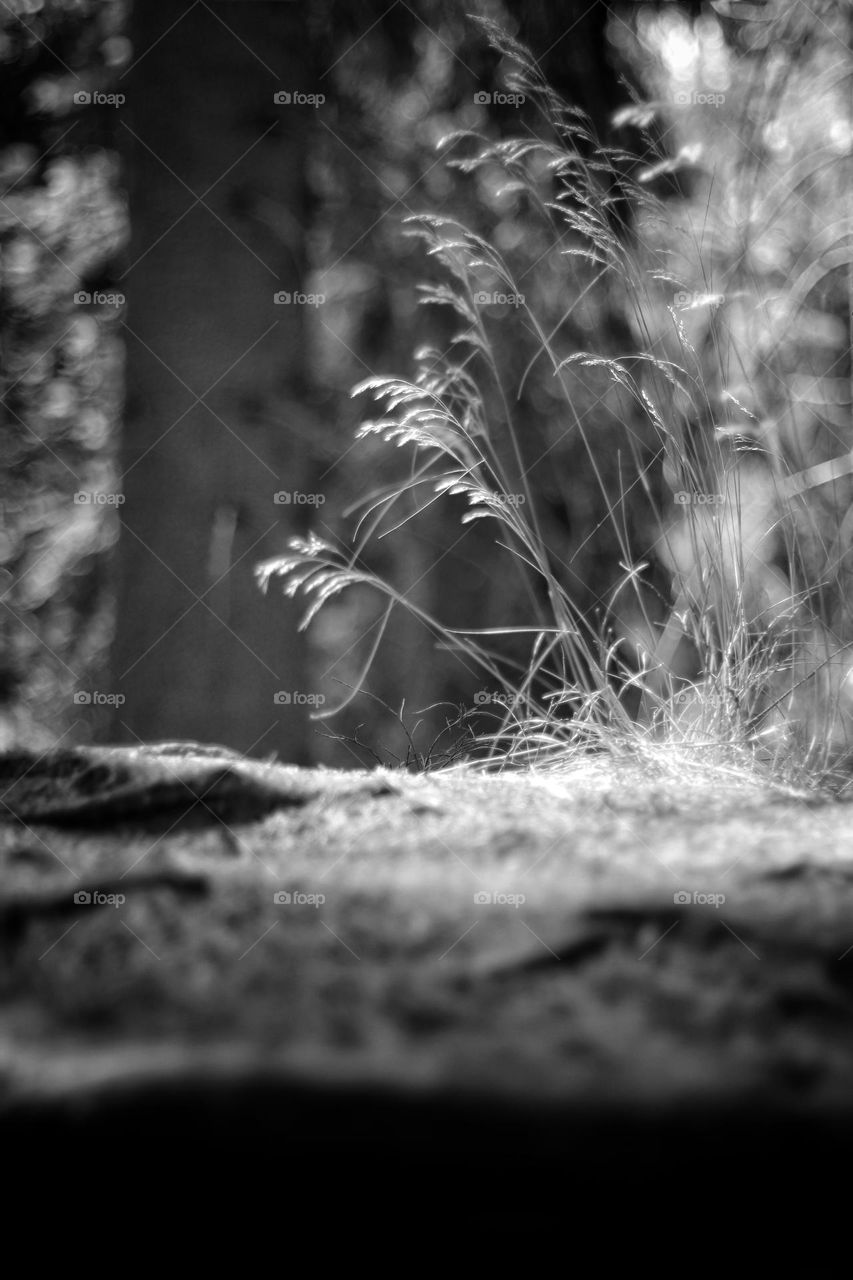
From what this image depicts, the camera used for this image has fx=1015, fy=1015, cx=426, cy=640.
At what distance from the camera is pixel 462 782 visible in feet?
4.34

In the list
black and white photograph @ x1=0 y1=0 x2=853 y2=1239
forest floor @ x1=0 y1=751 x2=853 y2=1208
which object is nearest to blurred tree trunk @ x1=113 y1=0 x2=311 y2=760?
black and white photograph @ x1=0 y1=0 x2=853 y2=1239

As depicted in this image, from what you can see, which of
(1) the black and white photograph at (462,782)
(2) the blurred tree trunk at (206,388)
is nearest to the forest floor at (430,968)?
(1) the black and white photograph at (462,782)

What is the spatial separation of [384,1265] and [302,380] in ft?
9.47

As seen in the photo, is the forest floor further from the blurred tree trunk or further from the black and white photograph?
the blurred tree trunk

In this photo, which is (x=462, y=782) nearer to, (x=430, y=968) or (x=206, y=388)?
(x=430, y=968)

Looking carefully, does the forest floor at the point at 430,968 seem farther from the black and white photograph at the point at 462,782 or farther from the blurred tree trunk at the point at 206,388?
the blurred tree trunk at the point at 206,388

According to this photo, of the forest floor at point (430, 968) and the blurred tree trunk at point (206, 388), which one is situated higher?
the blurred tree trunk at point (206, 388)

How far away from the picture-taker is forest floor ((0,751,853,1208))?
66 centimetres

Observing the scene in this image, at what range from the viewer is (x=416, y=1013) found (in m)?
0.75

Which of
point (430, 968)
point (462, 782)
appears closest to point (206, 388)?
point (462, 782)

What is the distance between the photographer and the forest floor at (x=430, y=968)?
2.15ft

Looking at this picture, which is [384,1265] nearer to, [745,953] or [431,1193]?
[431,1193]

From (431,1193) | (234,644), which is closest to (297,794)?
(431,1193)

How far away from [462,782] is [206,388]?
210cm
